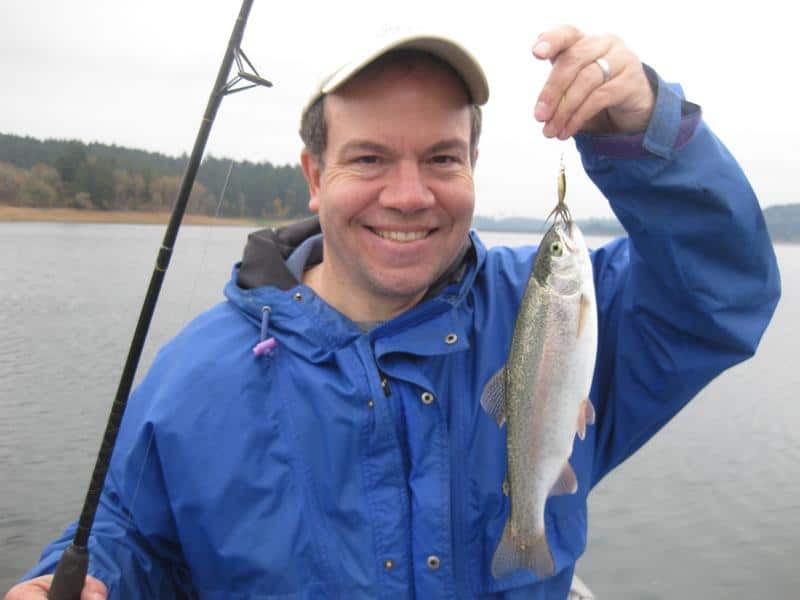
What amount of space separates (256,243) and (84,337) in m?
15.9

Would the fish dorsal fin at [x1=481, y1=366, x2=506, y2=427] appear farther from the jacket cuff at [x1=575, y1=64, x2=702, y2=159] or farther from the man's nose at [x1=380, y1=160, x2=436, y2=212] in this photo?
the jacket cuff at [x1=575, y1=64, x2=702, y2=159]

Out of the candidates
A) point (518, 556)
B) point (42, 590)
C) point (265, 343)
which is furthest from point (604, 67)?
point (42, 590)

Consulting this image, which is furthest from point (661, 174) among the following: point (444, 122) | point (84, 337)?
point (84, 337)

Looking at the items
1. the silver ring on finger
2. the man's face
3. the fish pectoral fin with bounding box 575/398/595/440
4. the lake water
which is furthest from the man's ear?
the fish pectoral fin with bounding box 575/398/595/440

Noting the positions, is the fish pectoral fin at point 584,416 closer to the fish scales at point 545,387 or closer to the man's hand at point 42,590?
the fish scales at point 545,387

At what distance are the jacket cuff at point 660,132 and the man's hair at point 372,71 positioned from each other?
596 mm

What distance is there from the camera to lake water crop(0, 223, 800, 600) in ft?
27.4

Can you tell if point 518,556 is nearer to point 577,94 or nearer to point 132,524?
point 132,524

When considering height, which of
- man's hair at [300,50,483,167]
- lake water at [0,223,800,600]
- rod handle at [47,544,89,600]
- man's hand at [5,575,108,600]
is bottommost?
lake water at [0,223,800,600]

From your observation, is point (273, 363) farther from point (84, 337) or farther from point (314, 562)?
point (84, 337)

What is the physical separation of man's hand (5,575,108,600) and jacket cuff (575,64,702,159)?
219cm

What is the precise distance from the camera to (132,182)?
8.89 m

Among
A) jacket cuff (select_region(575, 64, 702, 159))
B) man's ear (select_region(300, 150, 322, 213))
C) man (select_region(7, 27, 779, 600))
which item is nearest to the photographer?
jacket cuff (select_region(575, 64, 702, 159))

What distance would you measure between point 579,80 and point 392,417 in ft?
4.12
